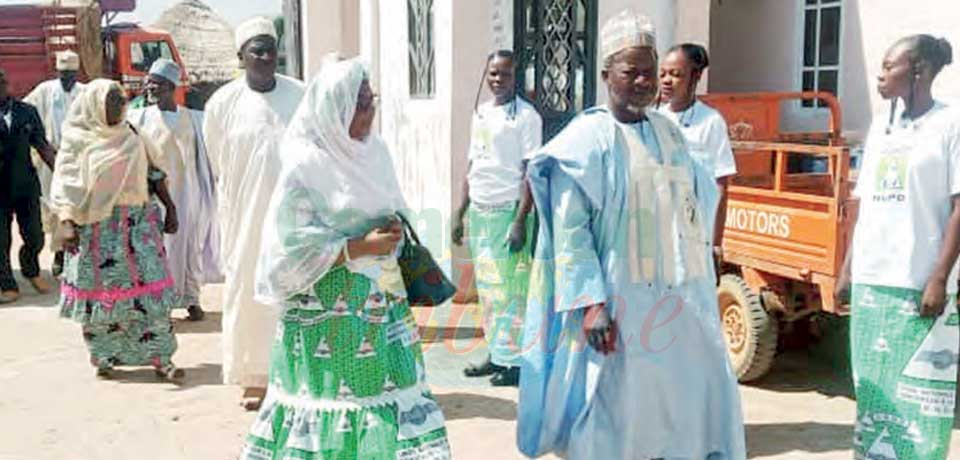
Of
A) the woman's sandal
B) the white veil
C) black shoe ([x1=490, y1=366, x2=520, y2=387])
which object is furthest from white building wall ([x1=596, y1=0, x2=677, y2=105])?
the white veil

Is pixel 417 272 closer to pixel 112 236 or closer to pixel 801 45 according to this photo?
pixel 112 236

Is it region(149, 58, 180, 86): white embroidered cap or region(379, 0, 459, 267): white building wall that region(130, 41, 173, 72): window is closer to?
region(379, 0, 459, 267): white building wall

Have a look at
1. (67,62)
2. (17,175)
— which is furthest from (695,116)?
(67,62)

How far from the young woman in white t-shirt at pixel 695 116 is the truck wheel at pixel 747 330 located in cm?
127

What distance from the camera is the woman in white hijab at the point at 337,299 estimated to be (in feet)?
10.2

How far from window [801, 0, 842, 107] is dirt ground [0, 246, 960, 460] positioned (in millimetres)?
2990

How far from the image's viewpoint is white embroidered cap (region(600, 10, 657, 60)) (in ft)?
9.70

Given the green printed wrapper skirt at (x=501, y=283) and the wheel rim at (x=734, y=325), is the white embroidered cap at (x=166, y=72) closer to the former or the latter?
A: the green printed wrapper skirt at (x=501, y=283)

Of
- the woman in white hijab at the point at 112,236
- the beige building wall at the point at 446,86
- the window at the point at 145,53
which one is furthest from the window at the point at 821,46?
the window at the point at 145,53

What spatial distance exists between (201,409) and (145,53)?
1349 cm

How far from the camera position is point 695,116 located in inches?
166

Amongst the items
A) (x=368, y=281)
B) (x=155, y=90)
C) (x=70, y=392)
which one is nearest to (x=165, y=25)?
(x=155, y=90)

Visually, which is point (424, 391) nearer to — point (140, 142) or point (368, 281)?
point (368, 281)

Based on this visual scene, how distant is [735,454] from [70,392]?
3896 mm
